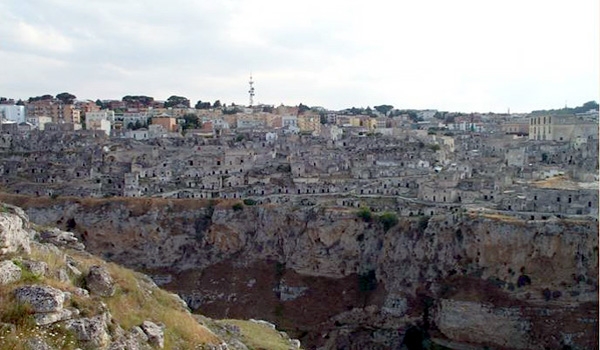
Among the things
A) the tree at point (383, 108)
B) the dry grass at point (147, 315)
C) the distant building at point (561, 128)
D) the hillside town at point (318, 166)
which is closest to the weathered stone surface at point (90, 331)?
Result: the dry grass at point (147, 315)

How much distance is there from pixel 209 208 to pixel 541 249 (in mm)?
23742

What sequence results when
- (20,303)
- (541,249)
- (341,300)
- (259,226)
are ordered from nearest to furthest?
(20,303) → (541,249) → (341,300) → (259,226)

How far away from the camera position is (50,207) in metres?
50.0

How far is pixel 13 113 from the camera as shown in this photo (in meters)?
94.4

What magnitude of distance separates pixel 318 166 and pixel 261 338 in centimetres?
3473

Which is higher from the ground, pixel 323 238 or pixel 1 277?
pixel 1 277

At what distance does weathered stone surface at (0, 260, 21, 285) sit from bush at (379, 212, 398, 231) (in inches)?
1322

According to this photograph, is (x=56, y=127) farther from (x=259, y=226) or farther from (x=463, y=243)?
(x=463, y=243)

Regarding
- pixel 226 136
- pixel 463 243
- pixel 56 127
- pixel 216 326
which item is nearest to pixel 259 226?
pixel 463 243

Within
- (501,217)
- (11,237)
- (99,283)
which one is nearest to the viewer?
(11,237)

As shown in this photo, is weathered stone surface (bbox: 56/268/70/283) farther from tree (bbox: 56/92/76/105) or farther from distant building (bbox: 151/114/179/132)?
tree (bbox: 56/92/76/105)

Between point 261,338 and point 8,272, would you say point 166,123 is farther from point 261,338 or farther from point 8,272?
point 8,272

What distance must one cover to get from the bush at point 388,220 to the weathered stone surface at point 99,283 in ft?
102

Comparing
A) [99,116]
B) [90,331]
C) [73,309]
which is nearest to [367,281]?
[73,309]
